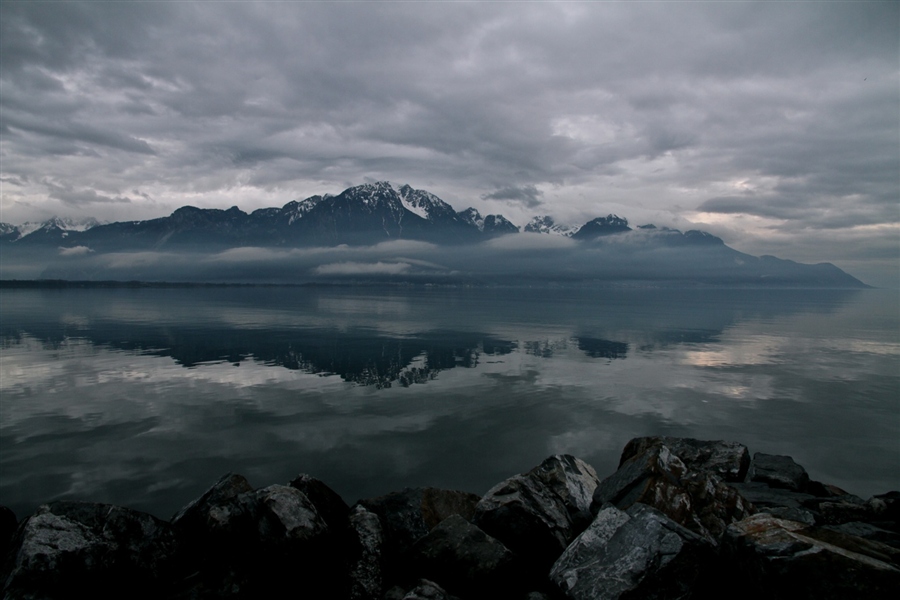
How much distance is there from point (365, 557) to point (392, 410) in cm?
1948

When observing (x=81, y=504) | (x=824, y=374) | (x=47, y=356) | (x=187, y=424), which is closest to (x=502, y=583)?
(x=81, y=504)

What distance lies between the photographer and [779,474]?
17.0 metres

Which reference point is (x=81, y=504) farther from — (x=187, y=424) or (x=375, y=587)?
(x=187, y=424)

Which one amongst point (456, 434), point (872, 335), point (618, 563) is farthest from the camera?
point (872, 335)

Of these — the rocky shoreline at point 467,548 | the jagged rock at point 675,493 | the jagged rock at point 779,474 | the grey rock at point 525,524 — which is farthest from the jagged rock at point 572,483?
the jagged rock at point 779,474

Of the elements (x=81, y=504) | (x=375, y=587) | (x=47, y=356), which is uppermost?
(x=81, y=504)

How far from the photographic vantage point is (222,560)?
9.59m

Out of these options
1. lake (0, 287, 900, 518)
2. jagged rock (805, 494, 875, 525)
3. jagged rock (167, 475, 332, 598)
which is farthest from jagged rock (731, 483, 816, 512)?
jagged rock (167, 475, 332, 598)

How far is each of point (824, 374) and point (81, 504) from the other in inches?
1978

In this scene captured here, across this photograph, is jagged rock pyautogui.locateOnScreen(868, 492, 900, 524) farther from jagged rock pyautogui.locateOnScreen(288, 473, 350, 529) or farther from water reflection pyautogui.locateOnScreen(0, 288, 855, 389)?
water reflection pyautogui.locateOnScreen(0, 288, 855, 389)

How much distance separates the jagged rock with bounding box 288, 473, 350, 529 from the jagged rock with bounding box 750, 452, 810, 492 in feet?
45.8

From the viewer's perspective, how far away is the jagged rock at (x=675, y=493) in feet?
34.6

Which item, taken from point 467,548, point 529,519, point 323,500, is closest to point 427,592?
point 467,548

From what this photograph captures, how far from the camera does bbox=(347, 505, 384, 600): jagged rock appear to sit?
30.6 feet
